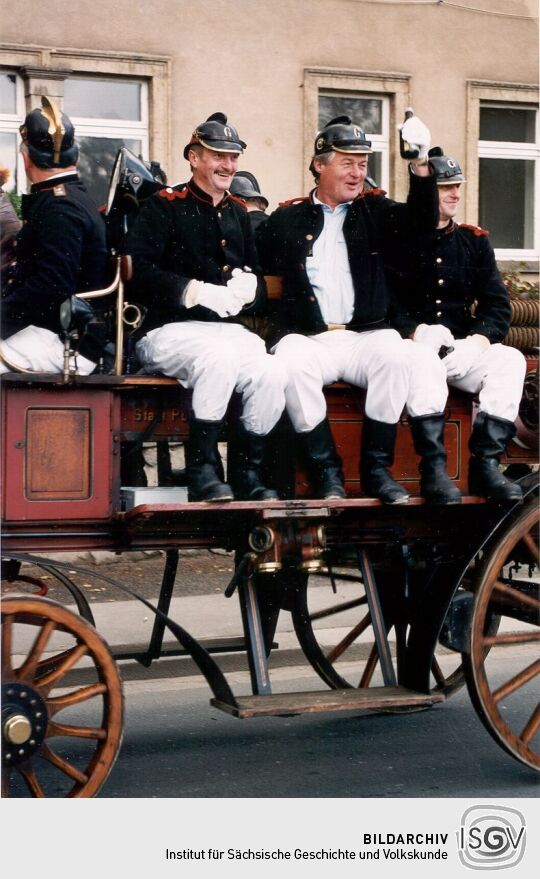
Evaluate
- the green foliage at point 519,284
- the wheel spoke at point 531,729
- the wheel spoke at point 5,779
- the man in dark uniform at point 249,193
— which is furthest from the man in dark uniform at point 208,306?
the green foliage at point 519,284

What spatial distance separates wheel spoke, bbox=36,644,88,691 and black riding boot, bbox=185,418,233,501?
0.68 m

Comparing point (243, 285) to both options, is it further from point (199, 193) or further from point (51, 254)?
point (51, 254)

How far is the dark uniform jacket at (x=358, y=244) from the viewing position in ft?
16.4

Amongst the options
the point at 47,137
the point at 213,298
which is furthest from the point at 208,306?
the point at 47,137

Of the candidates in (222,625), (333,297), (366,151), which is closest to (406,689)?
(333,297)

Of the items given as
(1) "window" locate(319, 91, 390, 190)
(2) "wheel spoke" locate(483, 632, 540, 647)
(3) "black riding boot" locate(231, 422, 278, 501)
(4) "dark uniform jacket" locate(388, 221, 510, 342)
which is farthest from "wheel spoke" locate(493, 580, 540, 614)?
(1) "window" locate(319, 91, 390, 190)

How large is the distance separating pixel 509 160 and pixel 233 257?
475cm

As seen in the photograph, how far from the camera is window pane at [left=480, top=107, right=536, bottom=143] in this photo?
8.57m

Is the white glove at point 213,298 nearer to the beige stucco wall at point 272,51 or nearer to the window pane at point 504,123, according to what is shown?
the beige stucco wall at point 272,51

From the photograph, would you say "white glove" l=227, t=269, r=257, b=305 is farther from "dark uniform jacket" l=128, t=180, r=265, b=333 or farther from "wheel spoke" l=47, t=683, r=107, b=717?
"wheel spoke" l=47, t=683, r=107, b=717

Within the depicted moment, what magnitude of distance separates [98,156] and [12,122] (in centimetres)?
94

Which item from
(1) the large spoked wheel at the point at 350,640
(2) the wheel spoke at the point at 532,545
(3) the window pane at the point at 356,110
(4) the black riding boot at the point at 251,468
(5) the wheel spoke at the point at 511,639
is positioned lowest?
(1) the large spoked wheel at the point at 350,640

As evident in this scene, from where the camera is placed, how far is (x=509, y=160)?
9.11 m
